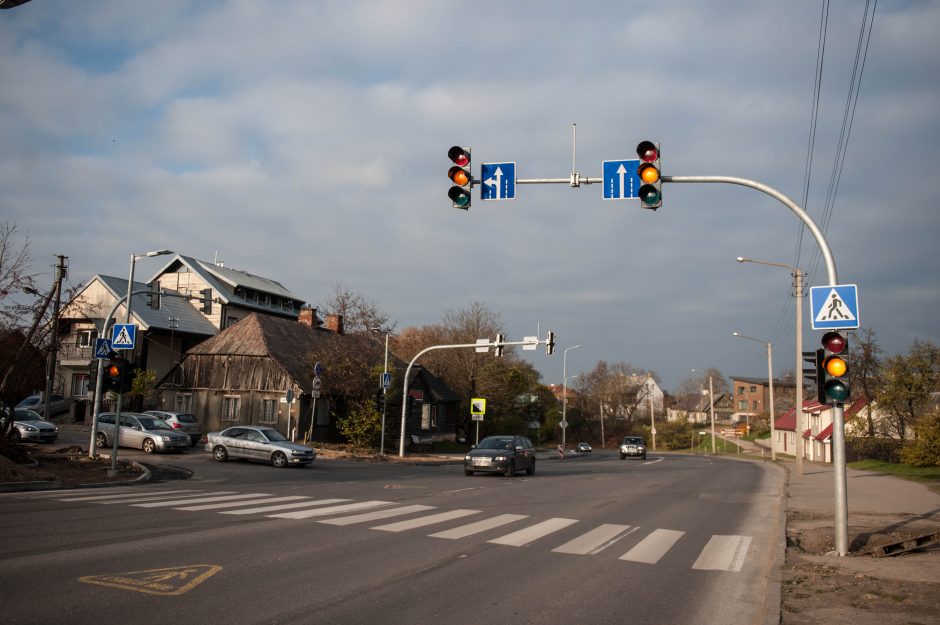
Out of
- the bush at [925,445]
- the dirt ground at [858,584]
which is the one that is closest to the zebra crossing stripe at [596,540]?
the dirt ground at [858,584]

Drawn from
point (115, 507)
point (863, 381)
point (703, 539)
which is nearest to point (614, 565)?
point (703, 539)

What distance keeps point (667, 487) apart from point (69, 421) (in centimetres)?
4187

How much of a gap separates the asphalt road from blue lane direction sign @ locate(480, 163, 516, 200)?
18.8ft

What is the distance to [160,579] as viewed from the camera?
302 inches

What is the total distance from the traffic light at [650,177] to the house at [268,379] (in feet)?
96.7

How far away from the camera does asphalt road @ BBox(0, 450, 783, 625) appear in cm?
686

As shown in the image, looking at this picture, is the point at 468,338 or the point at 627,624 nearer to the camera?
the point at 627,624

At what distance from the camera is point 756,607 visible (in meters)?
7.46

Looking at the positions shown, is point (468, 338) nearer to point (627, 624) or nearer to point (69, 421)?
point (69, 421)

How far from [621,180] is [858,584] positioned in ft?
21.6

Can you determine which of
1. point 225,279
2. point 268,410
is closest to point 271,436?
point 268,410

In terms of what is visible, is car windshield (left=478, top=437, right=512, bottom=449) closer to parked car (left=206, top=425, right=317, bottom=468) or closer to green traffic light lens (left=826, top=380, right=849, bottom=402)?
parked car (left=206, top=425, right=317, bottom=468)

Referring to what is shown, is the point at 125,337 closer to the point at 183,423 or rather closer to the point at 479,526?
the point at 479,526

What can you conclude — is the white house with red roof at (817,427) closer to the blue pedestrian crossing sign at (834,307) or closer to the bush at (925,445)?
the bush at (925,445)
